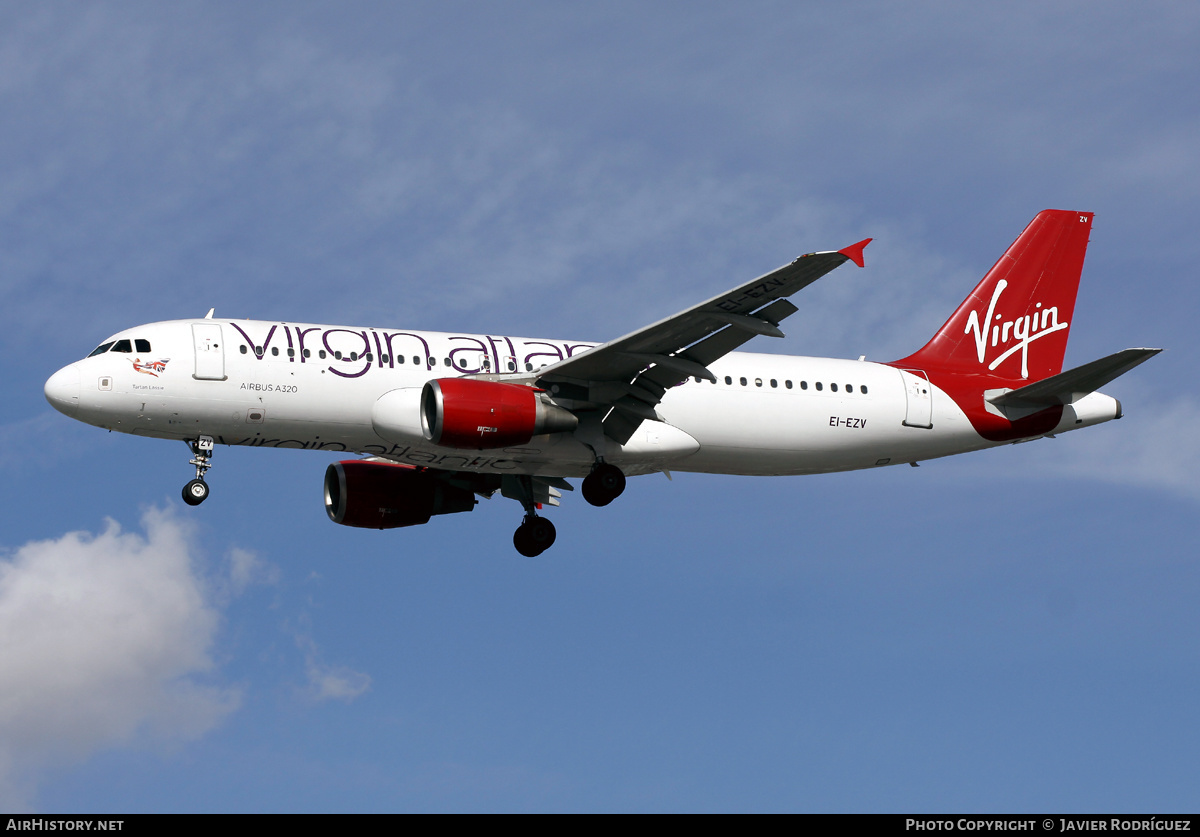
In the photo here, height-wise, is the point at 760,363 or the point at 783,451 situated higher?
the point at 760,363

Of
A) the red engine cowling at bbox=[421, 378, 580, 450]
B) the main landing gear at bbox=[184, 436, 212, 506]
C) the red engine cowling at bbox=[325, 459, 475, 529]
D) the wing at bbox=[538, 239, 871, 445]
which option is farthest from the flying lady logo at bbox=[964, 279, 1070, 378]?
the main landing gear at bbox=[184, 436, 212, 506]

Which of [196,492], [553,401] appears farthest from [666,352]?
[196,492]

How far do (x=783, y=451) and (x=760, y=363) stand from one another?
7.17 ft

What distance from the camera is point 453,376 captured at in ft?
100

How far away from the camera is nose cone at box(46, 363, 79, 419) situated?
95.1ft

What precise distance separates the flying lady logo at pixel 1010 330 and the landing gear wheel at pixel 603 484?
11.2 m

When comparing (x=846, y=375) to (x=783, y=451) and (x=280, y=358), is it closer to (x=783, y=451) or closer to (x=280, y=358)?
(x=783, y=451)

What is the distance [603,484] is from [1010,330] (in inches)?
513

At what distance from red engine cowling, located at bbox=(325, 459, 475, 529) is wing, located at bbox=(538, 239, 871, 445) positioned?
21.1 feet

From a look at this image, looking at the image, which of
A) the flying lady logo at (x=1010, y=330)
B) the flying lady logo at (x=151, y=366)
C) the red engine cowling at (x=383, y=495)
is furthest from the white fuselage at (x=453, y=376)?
the red engine cowling at (x=383, y=495)

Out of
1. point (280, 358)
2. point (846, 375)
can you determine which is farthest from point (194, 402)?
point (846, 375)

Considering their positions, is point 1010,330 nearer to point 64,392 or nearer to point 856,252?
point 856,252

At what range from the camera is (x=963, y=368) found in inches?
1409

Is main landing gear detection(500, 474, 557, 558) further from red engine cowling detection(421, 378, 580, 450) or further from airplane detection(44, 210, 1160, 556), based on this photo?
red engine cowling detection(421, 378, 580, 450)
